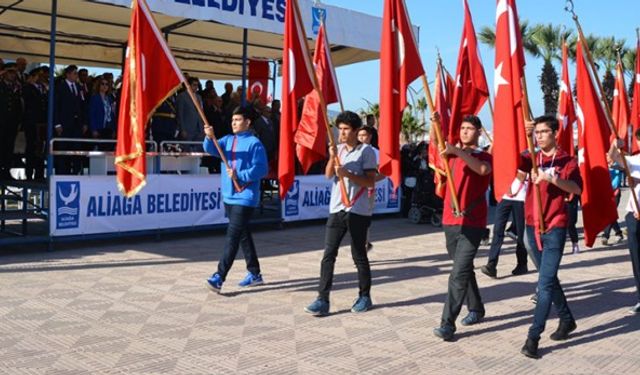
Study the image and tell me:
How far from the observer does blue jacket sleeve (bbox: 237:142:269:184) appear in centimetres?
727

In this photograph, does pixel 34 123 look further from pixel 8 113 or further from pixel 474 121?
pixel 474 121

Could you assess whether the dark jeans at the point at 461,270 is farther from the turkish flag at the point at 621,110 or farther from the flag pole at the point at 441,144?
the turkish flag at the point at 621,110

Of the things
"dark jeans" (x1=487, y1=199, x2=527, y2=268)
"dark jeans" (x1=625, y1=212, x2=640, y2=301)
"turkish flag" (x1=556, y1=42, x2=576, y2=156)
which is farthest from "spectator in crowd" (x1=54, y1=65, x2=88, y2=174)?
"dark jeans" (x1=625, y1=212, x2=640, y2=301)

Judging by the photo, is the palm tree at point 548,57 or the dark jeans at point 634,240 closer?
the dark jeans at point 634,240

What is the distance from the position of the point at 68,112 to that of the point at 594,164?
27.6 ft

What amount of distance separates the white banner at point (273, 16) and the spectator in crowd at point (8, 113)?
294cm

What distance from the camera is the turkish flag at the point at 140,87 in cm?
730

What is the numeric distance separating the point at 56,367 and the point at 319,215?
9.42 m

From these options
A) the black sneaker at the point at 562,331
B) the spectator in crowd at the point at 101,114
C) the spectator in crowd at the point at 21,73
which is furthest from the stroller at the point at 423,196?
the black sneaker at the point at 562,331

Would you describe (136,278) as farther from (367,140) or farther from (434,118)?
(434,118)

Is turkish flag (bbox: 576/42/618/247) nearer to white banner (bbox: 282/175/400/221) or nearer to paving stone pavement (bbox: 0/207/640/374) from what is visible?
paving stone pavement (bbox: 0/207/640/374)

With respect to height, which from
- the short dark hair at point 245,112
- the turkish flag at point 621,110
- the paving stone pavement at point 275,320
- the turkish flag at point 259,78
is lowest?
the paving stone pavement at point 275,320

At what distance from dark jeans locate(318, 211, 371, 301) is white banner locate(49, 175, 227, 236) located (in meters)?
4.93

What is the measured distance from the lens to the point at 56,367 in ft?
16.0
